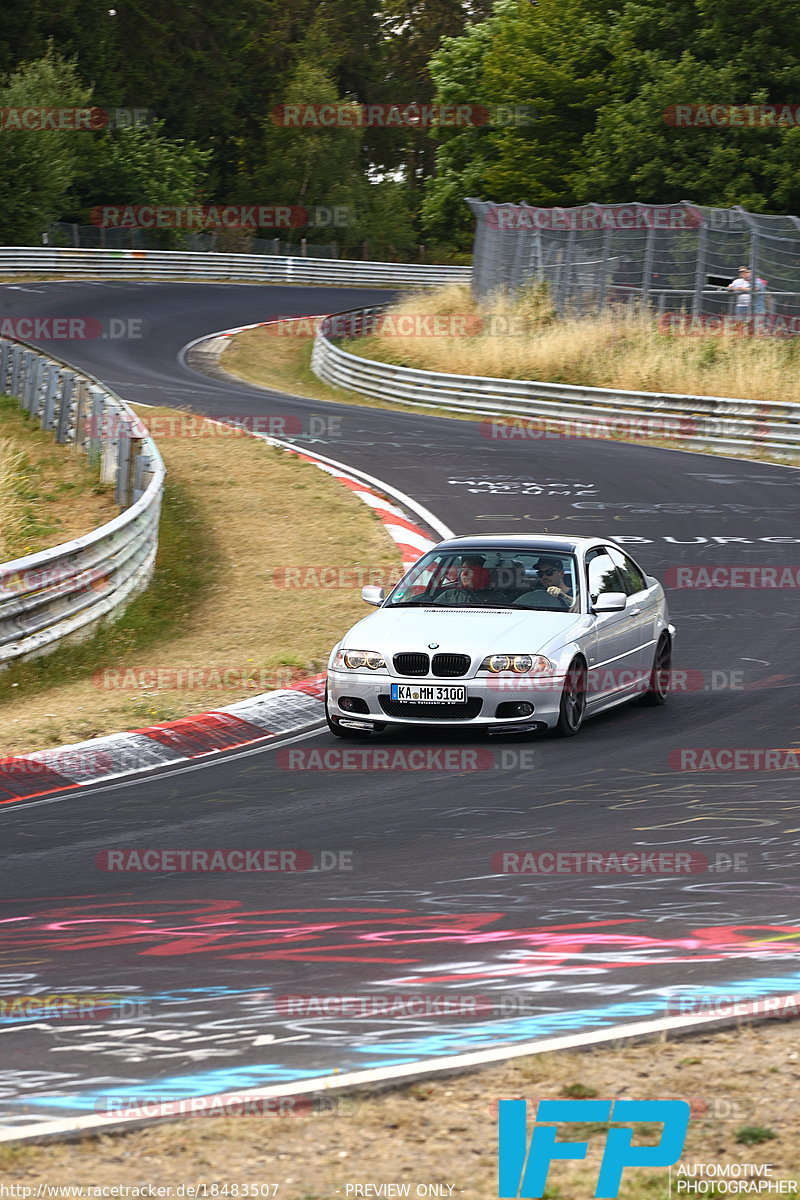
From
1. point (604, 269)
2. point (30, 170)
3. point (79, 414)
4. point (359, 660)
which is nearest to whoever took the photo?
point (359, 660)

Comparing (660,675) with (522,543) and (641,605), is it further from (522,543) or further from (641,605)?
(522,543)

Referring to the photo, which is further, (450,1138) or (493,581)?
(493,581)

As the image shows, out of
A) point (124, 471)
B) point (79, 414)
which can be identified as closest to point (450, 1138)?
point (124, 471)

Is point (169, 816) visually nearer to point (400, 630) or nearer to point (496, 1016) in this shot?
point (400, 630)

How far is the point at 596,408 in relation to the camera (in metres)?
29.7

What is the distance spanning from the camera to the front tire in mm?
10789

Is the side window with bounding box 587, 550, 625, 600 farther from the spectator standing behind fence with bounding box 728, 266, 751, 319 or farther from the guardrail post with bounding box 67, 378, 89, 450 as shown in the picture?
the spectator standing behind fence with bounding box 728, 266, 751, 319

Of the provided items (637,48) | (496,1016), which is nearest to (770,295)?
(637,48)

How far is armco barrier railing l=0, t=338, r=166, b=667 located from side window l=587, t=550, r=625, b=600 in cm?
474

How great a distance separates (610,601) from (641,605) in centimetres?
99

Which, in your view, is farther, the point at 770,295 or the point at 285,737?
the point at 770,295

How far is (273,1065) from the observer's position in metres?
4.83

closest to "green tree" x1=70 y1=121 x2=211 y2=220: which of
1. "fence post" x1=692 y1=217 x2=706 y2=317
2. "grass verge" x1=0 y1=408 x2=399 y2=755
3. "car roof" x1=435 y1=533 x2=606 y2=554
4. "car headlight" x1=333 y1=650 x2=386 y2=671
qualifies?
"fence post" x1=692 y1=217 x2=706 y2=317

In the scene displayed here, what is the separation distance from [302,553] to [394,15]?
86.0m
